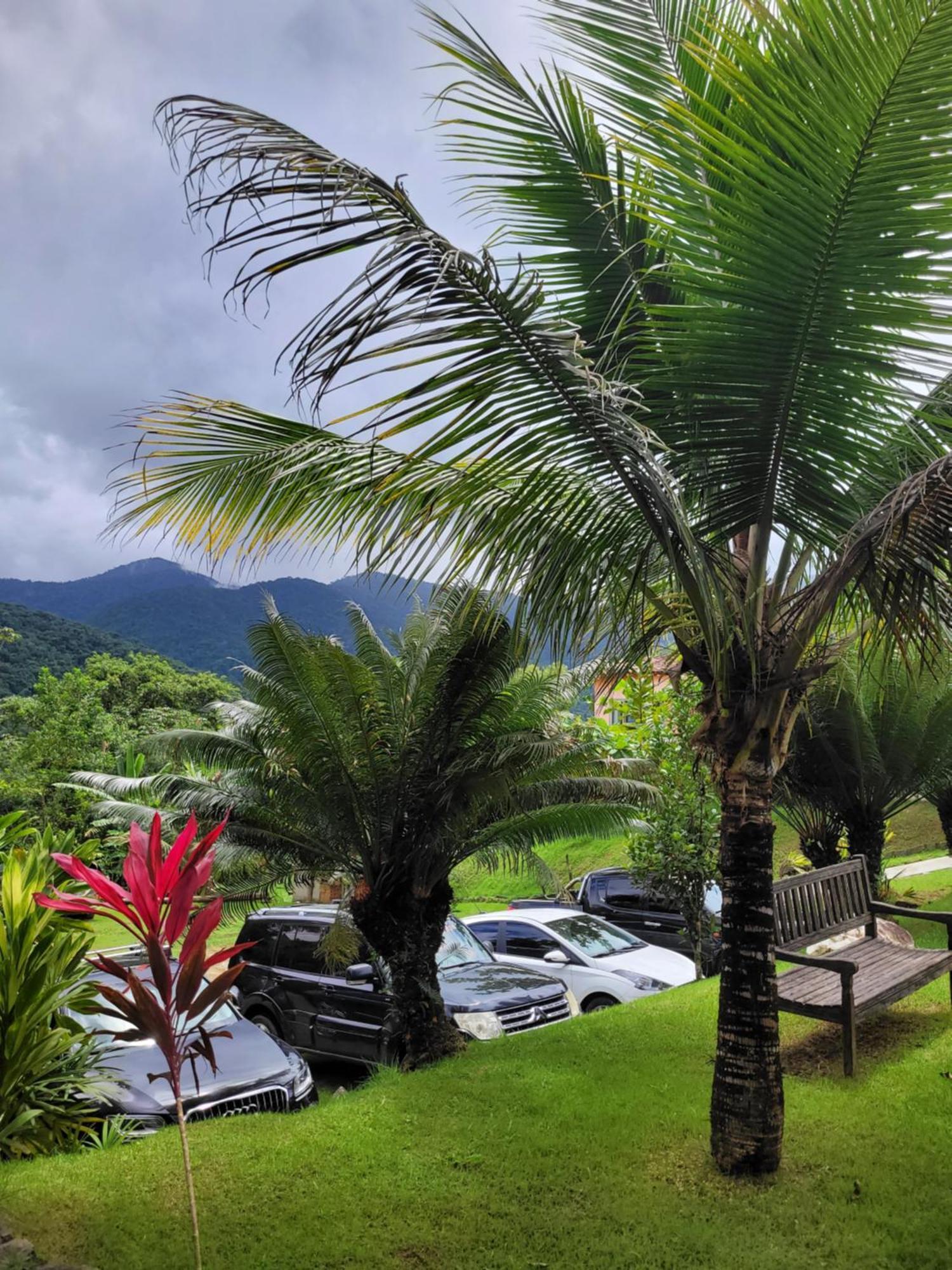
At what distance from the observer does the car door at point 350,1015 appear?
912cm

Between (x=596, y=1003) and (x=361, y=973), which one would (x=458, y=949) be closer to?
(x=361, y=973)

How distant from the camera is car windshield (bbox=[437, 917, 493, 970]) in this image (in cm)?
1000

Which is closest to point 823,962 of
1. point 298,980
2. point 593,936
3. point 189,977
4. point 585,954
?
point 189,977

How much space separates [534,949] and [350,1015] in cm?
273

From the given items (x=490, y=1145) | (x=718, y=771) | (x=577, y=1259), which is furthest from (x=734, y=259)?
(x=490, y=1145)

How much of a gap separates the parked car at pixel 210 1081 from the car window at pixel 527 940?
13.9 feet

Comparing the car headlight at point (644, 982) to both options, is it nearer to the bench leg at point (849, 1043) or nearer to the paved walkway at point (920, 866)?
the bench leg at point (849, 1043)

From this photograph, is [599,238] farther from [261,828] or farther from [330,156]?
[261,828]

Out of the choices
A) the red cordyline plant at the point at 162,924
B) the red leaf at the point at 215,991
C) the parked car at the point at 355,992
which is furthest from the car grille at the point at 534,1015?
the red leaf at the point at 215,991

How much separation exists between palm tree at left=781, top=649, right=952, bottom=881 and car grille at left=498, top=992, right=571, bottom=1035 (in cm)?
422

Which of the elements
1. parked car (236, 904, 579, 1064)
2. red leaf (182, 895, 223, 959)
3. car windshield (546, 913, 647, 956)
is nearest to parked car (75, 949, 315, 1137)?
parked car (236, 904, 579, 1064)

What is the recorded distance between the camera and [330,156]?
3377 millimetres

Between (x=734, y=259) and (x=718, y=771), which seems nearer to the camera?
(x=734, y=259)

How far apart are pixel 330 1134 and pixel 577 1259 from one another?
7.41 ft
